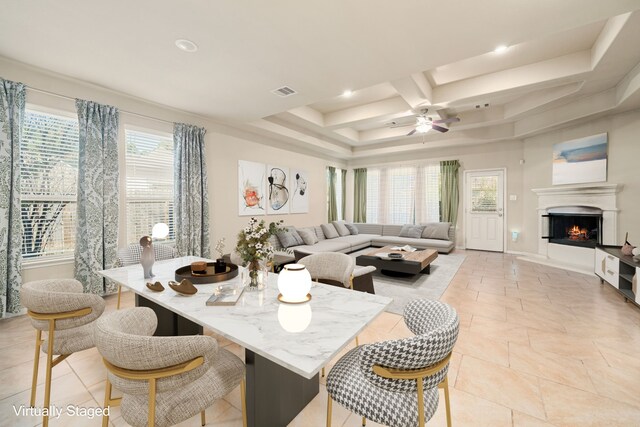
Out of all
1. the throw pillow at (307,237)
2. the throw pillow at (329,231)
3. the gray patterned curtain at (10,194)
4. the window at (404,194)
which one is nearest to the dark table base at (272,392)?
the gray patterned curtain at (10,194)

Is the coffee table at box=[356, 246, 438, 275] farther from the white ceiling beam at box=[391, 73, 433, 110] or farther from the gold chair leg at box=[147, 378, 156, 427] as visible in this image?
the gold chair leg at box=[147, 378, 156, 427]

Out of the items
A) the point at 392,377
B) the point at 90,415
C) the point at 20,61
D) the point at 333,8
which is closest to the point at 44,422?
the point at 90,415

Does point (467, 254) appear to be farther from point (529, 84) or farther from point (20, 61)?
point (20, 61)

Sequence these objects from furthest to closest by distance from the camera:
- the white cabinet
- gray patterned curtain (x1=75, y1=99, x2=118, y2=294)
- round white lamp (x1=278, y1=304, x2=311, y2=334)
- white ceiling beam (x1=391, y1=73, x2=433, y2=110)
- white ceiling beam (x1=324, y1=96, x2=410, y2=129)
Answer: white ceiling beam (x1=324, y1=96, x2=410, y2=129) → white ceiling beam (x1=391, y1=73, x2=433, y2=110) → the white cabinet → gray patterned curtain (x1=75, y1=99, x2=118, y2=294) → round white lamp (x1=278, y1=304, x2=311, y2=334)

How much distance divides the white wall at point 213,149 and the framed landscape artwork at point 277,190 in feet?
0.52

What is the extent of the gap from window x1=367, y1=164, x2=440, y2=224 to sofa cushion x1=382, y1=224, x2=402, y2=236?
631 millimetres

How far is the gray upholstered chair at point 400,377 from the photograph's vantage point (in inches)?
39.0

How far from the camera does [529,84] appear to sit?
392 centimetres

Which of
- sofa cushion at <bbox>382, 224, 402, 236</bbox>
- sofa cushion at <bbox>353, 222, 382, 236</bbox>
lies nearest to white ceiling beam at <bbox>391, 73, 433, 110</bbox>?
sofa cushion at <bbox>382, 224, 402, 236</bbox>

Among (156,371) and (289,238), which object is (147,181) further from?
(156,371)

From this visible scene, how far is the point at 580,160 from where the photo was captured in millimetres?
4949

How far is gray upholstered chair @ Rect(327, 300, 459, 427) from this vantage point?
3.25 feet

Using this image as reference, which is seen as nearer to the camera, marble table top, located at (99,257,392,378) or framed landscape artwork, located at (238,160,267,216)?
marble table top, located at (99,257,392,378)

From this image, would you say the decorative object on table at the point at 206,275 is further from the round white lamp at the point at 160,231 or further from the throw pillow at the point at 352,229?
the throw pillow at the point at 352,229
